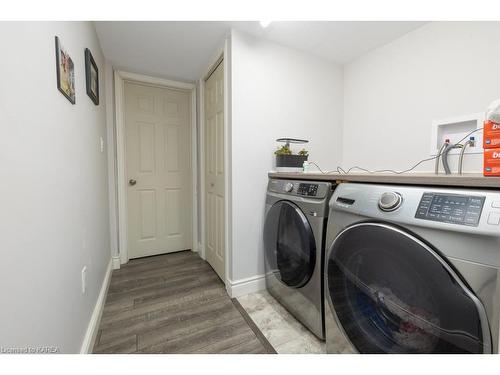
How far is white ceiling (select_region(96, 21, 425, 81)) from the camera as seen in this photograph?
5.16 feet

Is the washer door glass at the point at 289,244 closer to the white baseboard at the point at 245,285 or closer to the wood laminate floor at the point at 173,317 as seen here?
the white baseboard at the point at 245,285

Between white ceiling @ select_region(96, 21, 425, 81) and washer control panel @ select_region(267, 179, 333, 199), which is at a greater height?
white ceiling @ select_region(96, 21, 425, 81)

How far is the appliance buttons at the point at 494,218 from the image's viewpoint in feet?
1.76

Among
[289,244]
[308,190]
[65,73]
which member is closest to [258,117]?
[308,190]

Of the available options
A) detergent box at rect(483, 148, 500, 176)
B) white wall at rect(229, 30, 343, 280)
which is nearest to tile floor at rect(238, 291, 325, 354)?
white wall at rect(229, 30, 343, 280)

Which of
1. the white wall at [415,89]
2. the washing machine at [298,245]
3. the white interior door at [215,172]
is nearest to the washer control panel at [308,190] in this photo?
the washing machine at [298,245]

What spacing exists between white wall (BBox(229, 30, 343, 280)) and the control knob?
Answer: 3.42 ft

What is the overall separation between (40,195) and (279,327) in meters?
1.40

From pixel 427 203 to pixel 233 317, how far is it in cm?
134

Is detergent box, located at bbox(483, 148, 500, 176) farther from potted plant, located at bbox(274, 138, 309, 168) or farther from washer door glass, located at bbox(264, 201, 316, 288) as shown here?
potted plant, located at bbox(274, 138, 309, 168)

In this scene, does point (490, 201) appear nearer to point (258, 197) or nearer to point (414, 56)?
point (258, 197)

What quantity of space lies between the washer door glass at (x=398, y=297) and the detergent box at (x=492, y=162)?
0.34 m

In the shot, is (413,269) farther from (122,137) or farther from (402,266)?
(122,137)
